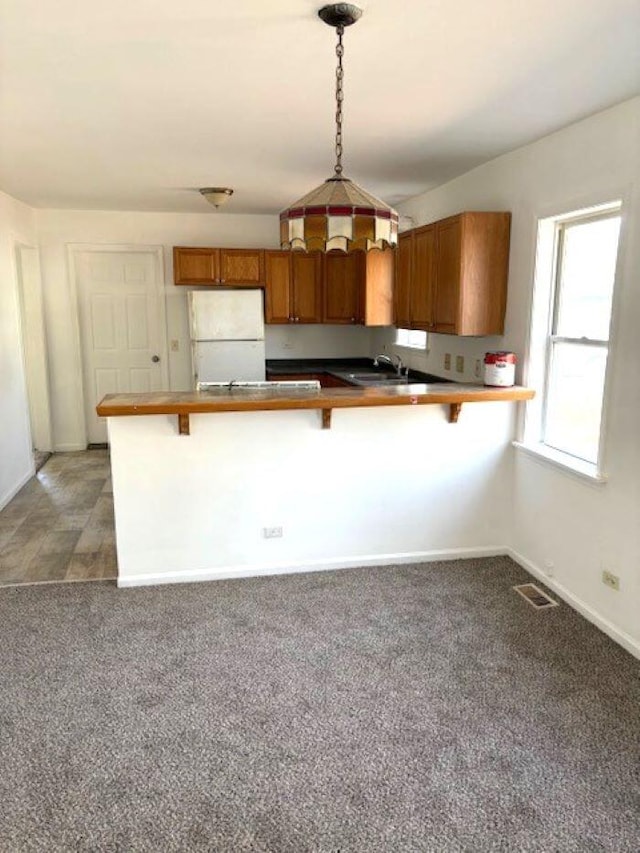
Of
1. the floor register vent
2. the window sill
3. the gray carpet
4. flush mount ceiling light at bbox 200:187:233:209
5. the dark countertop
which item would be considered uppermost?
flush mount ceiling light at bbox 200:187:233:209

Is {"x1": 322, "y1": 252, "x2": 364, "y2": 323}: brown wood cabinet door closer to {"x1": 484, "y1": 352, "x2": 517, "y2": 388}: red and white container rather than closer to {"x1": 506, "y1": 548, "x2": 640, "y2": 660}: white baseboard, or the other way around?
{"x1": 484, "y1": 352, "x2": 517, "y2": 388}: red and white container

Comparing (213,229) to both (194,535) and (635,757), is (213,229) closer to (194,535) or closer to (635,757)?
(194,535)

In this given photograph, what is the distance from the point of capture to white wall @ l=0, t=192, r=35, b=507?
4.64m

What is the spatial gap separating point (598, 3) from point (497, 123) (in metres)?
1.22

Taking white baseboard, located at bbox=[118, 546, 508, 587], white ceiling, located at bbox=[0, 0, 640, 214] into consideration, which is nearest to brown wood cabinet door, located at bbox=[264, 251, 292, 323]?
white ceiling, located at bbox=[0, 0, 640, 214]

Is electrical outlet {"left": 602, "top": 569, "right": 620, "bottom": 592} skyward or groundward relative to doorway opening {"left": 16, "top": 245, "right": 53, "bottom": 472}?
groundward

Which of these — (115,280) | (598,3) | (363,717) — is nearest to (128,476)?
(363,717)

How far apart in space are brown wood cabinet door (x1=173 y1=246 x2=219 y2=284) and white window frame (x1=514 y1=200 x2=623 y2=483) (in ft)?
10.8

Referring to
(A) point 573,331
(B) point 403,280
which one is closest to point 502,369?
(A) point 573,331

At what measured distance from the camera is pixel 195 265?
5.66 meters

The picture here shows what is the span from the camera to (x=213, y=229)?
19.3 feet

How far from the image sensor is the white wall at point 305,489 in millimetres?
3268

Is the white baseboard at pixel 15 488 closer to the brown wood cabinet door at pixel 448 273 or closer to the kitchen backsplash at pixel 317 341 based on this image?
the kitchen backsplash at pixel 317 341

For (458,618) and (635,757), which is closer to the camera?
(635,757)
